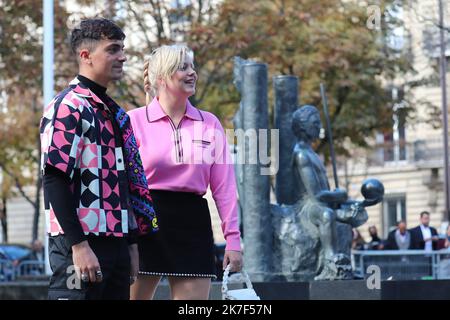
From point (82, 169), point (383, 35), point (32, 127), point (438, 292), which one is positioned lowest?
point (438, 292)

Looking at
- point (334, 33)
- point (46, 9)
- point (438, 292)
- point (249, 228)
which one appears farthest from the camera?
point (334, 33)

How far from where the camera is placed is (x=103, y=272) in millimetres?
5598

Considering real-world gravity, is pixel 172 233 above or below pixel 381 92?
below

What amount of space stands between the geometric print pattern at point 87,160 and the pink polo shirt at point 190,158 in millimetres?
841

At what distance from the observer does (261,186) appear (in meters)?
15.2

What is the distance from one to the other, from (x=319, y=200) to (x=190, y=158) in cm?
825

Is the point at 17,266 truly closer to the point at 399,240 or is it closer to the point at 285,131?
the point at 399,240

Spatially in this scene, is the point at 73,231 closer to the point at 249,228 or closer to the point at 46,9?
the point at 249,228

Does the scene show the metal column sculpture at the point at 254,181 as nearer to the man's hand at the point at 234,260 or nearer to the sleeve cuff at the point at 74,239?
the man's hand at the point at 234,260

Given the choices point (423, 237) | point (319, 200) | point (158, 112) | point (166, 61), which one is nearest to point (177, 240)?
point (158, 112)

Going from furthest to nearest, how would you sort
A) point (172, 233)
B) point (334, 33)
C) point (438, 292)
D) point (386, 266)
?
1. point (334, 33)
2. point (386, 266)
3. point (438, 292)
4. point (172, 233)

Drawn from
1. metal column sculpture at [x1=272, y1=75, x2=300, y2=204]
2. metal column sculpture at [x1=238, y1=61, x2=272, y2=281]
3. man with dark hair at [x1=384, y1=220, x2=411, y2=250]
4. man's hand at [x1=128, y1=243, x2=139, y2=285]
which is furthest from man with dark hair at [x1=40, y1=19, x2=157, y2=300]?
man with dark hair at [x1=384, y1=220, x2=411, y2=250]

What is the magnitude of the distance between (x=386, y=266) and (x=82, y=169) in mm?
12612

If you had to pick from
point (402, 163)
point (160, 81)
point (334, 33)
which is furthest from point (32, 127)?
point (160, 81)
